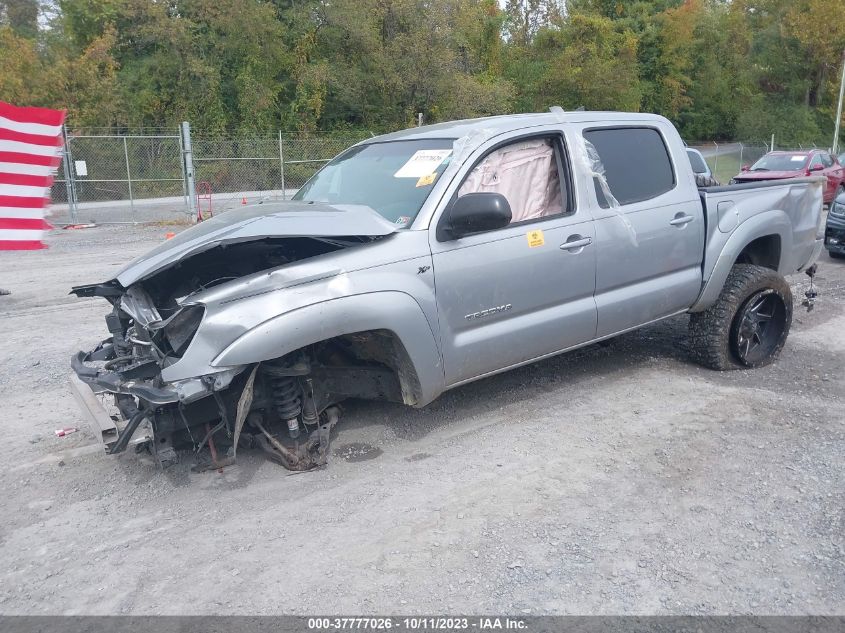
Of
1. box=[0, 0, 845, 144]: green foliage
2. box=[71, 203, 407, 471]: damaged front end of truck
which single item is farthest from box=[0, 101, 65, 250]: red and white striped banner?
box=[0, 0, 845, 144]: green foliage

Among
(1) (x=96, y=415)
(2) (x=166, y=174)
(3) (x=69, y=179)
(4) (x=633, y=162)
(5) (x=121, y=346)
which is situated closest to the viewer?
(1) (x=96, y=415)

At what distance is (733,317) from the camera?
572 cm

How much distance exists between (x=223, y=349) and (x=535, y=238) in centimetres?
207

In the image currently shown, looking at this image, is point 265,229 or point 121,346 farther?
point 121,346

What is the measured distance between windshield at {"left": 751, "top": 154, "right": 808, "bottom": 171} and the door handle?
15.6m

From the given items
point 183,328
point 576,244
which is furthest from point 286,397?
point 576,244

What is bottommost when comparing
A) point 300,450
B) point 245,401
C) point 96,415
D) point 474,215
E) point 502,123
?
point 300,450

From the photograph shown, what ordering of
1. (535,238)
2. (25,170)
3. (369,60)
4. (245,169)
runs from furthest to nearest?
(369,60), (245,169), (25,170), (535,238)

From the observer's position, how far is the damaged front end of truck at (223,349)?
11.7 ft

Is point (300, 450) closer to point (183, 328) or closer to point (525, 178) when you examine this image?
point (183, 328)

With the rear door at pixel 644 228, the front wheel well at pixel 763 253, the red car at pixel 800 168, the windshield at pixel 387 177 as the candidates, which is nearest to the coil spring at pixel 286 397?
the windshield at pixel 387 177

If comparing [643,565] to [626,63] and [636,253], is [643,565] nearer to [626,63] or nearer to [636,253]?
[636,253]

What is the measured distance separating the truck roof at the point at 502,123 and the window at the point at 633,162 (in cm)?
12

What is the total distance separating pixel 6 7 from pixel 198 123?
19.5 metres
